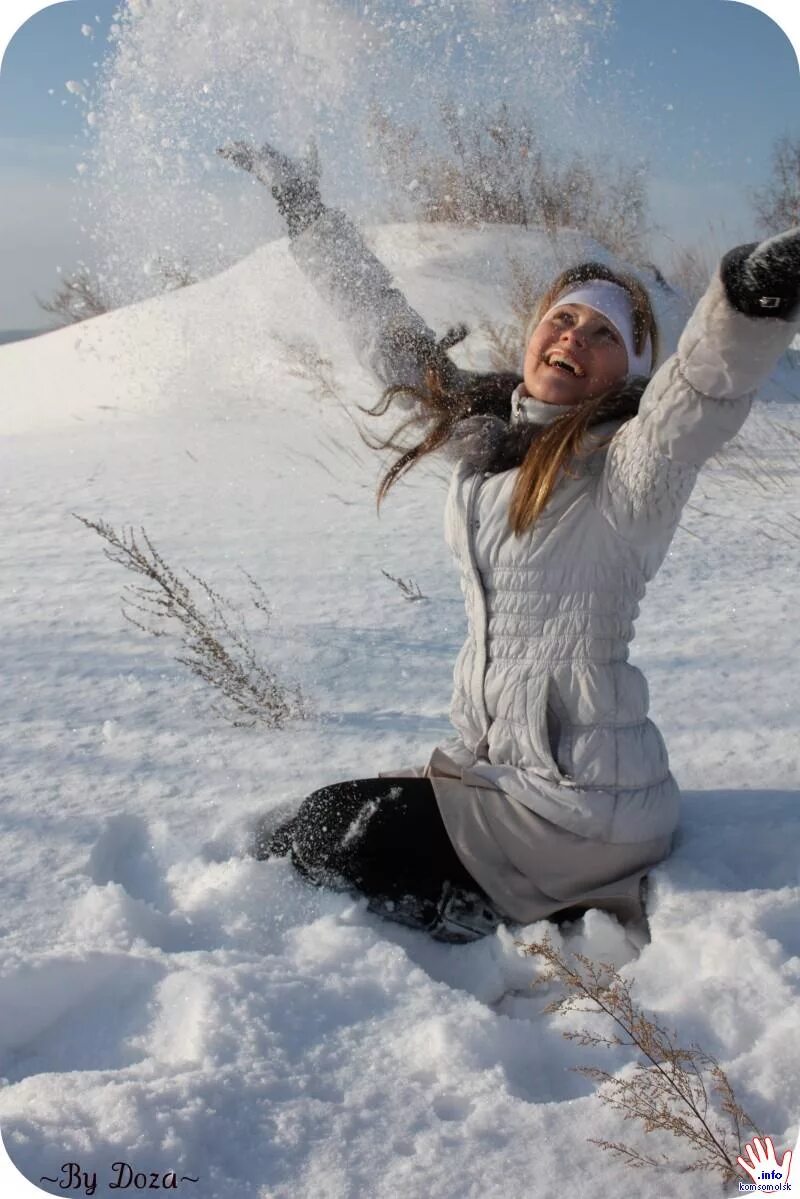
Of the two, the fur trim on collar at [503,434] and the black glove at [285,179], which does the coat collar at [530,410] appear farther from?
the black glove at [285,179]

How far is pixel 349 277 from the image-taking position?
8.11ft

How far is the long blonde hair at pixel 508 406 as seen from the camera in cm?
183

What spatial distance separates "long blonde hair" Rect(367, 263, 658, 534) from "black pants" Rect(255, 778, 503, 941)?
575 millimetres

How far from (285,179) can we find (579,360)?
3.44 feet

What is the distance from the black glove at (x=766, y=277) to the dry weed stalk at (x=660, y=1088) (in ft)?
3.22

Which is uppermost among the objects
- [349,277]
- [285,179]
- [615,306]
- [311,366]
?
[285,179]

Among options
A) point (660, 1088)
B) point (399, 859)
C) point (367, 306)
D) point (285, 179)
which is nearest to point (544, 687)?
point (399, 859)

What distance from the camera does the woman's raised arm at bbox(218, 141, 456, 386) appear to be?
247cm

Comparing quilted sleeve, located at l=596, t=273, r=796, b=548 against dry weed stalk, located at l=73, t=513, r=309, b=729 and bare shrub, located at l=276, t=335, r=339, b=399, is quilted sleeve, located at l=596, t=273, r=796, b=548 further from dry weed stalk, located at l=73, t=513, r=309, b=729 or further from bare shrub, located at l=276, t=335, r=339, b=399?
bare shrub, located at l=276, t=335, r=339, b=399

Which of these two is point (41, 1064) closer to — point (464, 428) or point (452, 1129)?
point (452, 1129)

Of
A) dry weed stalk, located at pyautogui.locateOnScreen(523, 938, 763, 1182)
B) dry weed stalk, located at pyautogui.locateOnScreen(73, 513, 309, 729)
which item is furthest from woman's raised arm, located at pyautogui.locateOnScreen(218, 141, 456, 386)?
dry weed stalk, located at pyautogui.locateOnScreen(523, 938, 763, 1182)

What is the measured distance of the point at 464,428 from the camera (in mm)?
2102

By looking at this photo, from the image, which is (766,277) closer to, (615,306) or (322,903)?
(615,306)

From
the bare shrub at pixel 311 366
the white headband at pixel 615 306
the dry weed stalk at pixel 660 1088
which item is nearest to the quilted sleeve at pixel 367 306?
the white headband at pixel 615 306
